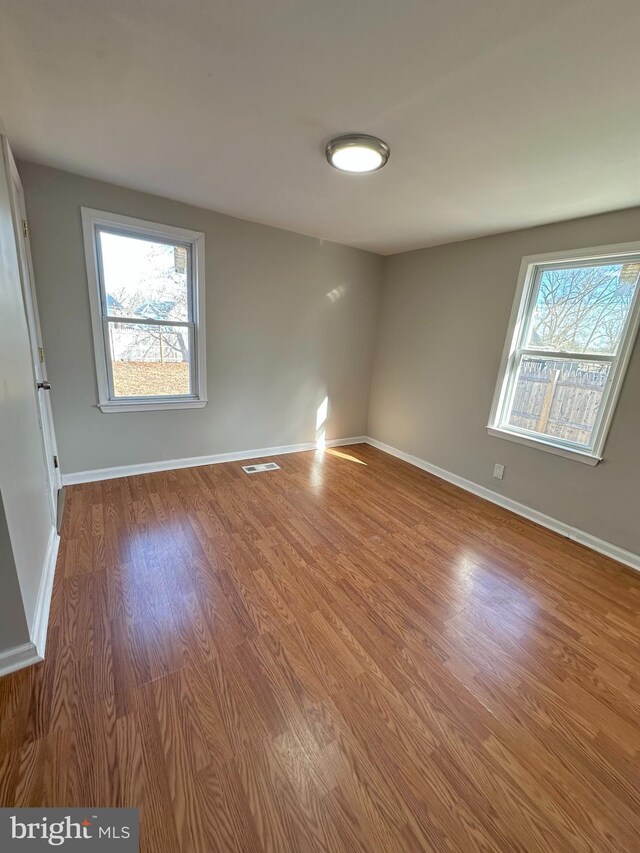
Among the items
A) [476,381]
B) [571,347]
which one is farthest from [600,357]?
[476,381]

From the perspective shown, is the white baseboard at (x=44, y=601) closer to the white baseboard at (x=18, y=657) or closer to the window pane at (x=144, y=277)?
the white baseboard at (x=18, y=657)

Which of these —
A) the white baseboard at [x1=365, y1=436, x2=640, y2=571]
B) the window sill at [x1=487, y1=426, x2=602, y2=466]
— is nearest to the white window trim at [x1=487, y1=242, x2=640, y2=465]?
the window sill at [x1=487, y1=426, x2=602, y2=466]

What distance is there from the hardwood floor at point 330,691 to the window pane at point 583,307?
1564mm

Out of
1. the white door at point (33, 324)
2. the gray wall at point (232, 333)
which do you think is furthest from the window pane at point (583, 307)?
the white door at point (33, 324)

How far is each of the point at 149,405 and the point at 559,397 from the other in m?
3.50

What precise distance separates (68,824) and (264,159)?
2.89 metres

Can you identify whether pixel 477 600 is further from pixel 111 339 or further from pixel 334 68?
pixel 111 339

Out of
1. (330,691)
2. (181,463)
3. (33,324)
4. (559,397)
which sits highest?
(33,324)

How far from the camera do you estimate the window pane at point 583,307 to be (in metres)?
2.33

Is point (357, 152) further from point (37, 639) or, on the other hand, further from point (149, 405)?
point (37, 639)

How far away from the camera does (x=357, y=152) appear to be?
5.68 feet

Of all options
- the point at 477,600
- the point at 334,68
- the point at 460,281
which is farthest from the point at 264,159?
the point at 477,600

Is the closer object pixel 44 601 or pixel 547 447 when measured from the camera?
pixel 44 601

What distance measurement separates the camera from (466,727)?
1280 mm
